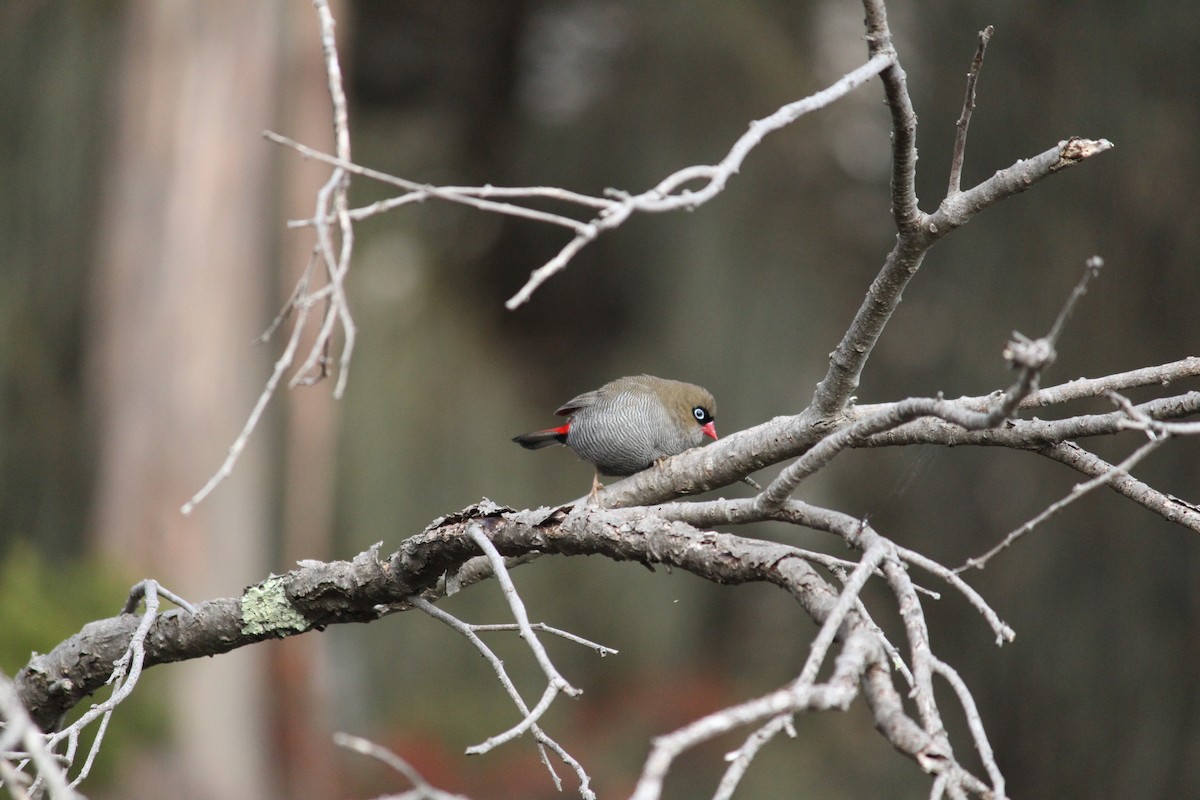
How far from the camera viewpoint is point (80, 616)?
4215 mm

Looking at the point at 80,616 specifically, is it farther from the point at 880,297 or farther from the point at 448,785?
the point at 448,785

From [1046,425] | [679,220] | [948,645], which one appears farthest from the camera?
[679,220]

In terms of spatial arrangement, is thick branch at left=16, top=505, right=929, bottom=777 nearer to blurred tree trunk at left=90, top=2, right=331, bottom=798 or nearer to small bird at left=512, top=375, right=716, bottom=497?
small bird at left=512, top=375, right=716, bottom=497

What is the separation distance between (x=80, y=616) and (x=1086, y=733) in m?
4.89

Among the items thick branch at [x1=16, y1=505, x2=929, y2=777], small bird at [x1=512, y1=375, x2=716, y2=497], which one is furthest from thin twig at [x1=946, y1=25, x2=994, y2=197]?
small bird at [x1=512, y1=375, x2=716, y2=497]

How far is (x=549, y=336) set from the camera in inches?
371

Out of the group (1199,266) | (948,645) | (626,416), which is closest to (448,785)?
(948,645)

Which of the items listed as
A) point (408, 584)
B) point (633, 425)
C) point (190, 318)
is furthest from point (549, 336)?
point (408, 584)

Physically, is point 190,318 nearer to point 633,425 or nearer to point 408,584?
point 633,425

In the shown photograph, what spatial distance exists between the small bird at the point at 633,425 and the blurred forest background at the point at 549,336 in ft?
5.75

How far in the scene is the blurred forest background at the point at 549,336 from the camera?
5906 mm

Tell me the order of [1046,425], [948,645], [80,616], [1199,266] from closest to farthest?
1. [1046,425]
2. [80,616]
3. [1199,266]
4. [948,645]

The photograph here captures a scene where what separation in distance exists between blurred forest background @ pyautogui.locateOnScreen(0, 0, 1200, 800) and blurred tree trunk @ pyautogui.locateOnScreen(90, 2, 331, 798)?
2cm

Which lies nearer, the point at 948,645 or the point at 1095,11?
the point at 1095,11
